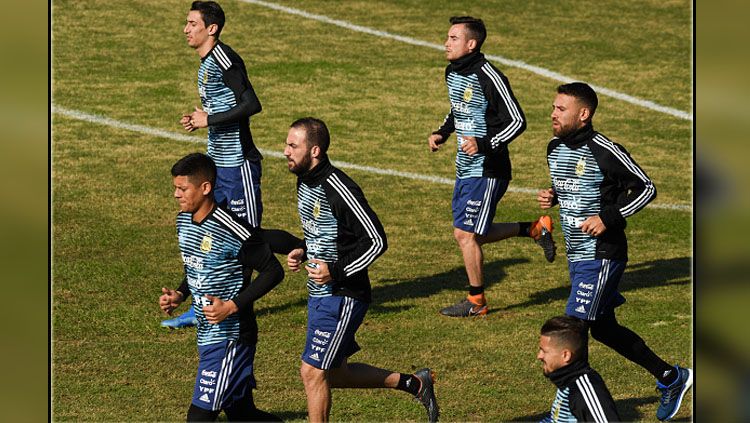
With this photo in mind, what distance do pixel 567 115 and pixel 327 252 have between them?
2035 millimetres

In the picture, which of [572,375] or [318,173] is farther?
[318,173]

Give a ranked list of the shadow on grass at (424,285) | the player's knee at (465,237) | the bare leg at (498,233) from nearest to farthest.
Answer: the player's knee at (465,237), the bare leg at (498,233), the shadow on grass at (424,285)

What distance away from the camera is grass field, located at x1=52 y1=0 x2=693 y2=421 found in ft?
27.5

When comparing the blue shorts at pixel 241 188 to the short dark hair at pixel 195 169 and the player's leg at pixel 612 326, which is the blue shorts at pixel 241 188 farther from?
the short dark hair at pixel 195 169

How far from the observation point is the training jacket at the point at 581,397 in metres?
5.09

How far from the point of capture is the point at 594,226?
738cm

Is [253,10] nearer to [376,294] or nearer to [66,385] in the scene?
[376,294]

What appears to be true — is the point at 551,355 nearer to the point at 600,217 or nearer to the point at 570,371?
the point at 570,371

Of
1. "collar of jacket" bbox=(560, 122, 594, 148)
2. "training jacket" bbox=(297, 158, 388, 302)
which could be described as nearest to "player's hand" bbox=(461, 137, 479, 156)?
"collar of jacket" bbox=(560, 122, 594, 148)

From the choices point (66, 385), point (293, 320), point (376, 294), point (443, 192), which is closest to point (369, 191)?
point (443, 192)

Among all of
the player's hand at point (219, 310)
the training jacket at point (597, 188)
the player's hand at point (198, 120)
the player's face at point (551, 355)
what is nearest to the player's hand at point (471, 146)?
the training jacket at point (597, 188)

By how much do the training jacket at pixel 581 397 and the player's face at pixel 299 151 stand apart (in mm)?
2156

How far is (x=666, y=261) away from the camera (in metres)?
11.9

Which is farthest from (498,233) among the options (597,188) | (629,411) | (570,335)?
(570,335)
